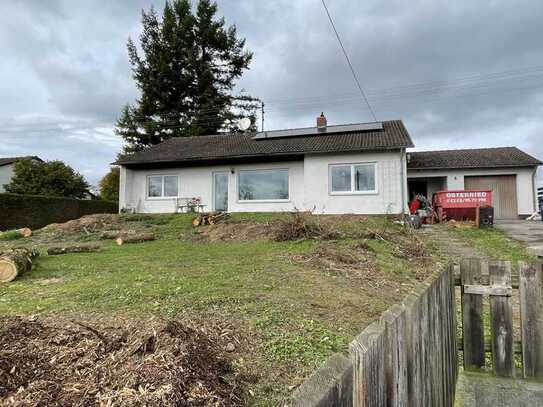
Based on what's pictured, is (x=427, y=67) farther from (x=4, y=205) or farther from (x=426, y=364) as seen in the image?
(x=4, y=205)

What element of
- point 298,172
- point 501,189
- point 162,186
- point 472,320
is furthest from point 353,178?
point 472,320

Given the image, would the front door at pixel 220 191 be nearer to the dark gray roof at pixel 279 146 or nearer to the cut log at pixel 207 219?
the dark gray roof at pixel 279 146

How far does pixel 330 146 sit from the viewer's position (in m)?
15.0

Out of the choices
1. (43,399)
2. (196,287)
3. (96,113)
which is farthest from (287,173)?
(96,113)

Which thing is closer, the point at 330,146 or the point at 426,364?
the point at 426,364

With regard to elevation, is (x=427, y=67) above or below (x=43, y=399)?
above

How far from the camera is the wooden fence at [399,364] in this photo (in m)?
0.84

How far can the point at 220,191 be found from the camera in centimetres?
1703

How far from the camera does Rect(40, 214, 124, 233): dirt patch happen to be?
1304cm

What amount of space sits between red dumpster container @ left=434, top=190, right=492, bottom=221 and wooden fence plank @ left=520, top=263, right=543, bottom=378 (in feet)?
37.2

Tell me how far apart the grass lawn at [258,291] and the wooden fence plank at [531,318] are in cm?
117

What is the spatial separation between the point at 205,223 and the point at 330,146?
6.11 metres

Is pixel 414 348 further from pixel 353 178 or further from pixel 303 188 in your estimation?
pixel 303 188

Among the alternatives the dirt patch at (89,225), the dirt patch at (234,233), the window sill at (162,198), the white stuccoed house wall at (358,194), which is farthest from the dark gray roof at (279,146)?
the dirt patch at (234,233)
